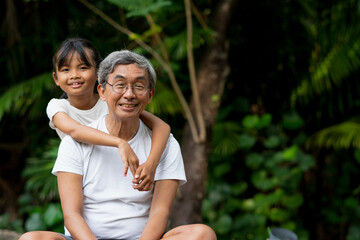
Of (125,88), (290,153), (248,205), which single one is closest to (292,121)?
(290,153)

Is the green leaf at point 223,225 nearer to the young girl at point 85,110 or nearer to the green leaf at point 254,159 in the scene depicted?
the green leaf at point 254,159

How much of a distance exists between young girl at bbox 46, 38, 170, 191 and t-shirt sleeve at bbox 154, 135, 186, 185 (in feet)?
0.31

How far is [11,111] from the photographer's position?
5.16 metres

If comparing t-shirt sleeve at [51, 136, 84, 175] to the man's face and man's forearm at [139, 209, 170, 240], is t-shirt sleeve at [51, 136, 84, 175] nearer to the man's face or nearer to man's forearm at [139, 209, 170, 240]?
the man's face

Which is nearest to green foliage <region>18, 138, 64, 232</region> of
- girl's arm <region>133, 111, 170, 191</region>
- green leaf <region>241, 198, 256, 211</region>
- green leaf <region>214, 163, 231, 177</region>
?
green leaf <region>214, 163, 231, 177</region>

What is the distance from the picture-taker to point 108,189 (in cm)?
220

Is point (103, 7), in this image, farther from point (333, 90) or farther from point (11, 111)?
point (333, 90)

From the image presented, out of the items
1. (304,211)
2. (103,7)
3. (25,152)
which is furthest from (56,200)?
(304,211)

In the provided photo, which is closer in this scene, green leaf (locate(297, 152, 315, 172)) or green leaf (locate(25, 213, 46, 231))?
green leaf (locate(25, 213, 46, 231))

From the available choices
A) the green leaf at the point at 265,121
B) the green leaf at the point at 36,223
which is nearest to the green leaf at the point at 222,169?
the green leaf at the point at 265,121

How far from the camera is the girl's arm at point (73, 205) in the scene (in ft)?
6.74

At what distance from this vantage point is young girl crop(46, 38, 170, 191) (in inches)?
81.2

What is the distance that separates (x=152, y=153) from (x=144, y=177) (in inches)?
5.8

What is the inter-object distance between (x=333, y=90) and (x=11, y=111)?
11.7 feet
